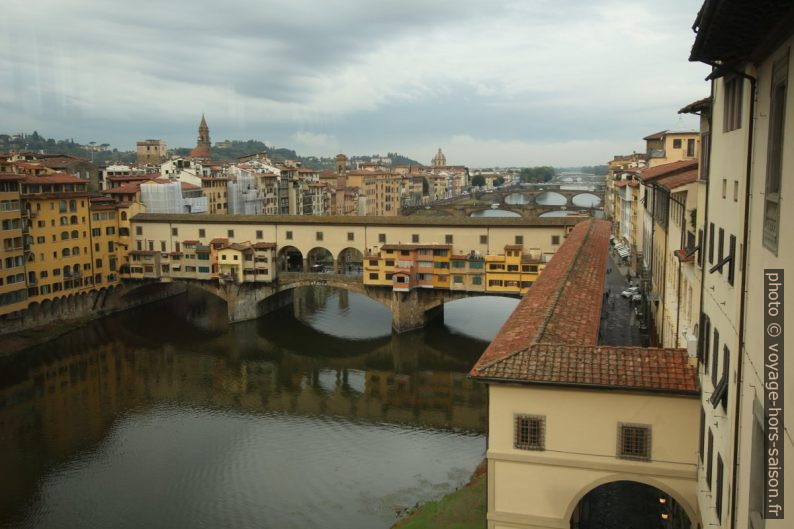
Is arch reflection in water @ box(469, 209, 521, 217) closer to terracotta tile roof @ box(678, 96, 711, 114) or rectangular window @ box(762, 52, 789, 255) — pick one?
terracotta tile roof @ box(678, 96, 711, 114)

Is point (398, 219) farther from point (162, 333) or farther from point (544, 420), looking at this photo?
point (544, 420)

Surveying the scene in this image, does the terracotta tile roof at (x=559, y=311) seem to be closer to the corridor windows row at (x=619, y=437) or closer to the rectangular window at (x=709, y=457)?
the corridor windows row at (x=619, y=437)

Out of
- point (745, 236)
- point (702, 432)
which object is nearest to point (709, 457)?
point (702, 432)

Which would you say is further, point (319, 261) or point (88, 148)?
point (88, 148)

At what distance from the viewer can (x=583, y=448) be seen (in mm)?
11336

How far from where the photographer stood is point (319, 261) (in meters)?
55.9

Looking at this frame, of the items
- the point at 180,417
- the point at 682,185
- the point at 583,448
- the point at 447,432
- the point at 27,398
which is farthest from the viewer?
the point at 27,398

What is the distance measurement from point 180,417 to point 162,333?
13.7 m

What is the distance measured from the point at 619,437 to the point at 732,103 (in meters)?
5.67

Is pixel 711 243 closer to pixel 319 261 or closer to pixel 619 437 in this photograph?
pixel 619 437

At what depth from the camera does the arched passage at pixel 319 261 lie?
50.5m

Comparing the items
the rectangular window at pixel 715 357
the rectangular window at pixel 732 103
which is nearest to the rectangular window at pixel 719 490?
the rectangular window at pixel 715 357

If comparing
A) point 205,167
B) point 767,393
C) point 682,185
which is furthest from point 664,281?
point 205,167

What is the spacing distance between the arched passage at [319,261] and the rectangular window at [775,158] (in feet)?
143
